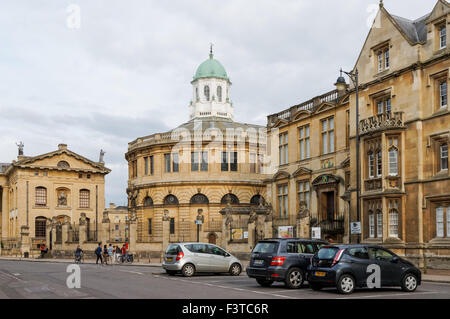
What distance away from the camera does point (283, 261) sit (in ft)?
66.6

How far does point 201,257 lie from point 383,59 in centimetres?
1501

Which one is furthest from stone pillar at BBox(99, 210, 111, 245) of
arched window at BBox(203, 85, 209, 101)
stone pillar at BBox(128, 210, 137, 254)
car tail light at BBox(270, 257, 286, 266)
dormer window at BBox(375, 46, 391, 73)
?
car tail light at BBox(270, 257, 286, 266)

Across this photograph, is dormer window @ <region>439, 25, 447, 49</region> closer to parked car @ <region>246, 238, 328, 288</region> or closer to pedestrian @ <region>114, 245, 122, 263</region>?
parked car @ <region>246, 238, 328, 288</region>

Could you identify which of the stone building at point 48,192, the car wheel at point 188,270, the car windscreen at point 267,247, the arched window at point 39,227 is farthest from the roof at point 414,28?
the arched window at point 39,227

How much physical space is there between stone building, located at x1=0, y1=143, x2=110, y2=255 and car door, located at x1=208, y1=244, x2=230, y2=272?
168ft

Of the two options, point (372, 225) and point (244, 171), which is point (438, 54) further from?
point (244, 171)

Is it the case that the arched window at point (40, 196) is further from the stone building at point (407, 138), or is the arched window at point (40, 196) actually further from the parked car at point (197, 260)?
the stone building at point (407, 138)

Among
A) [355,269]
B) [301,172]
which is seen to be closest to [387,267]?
[355,269]

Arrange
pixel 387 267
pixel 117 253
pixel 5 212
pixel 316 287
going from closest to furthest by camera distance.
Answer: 1. pixel 387 267
2. pixel 316 287
3. pixel 117 253
4. pixel 5 212

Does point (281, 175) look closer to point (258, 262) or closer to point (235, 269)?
point (235, 269)

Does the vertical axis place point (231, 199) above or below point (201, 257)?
above

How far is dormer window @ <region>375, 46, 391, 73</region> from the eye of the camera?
108ft

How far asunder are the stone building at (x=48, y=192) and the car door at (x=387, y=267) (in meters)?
61.4

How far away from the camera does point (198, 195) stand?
6172 cm
